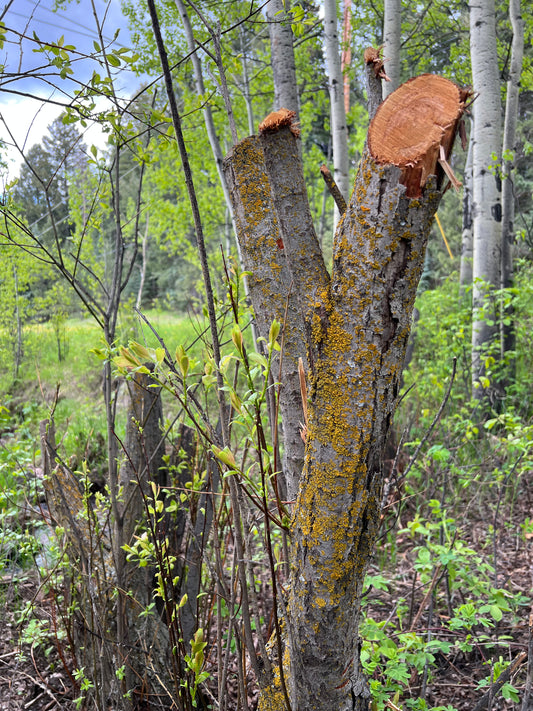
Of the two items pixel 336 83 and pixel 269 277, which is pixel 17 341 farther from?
pixel 269 277

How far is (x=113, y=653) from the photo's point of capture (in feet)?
5.68

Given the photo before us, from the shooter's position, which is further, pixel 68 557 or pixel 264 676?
pixel 68 557

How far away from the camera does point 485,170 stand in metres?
4.71

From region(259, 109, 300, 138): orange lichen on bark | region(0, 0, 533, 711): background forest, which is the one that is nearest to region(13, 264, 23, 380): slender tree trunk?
region(0, 0, 533, 711): background forest

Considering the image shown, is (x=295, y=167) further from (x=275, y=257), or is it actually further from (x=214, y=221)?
(x=214, y=221)

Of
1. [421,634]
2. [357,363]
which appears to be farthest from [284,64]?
[421,634]

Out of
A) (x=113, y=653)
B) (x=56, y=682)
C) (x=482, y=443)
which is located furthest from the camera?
(x=482, y=443)

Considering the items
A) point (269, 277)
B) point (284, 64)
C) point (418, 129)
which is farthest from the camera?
point (284, 64)

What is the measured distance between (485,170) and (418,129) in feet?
14.4

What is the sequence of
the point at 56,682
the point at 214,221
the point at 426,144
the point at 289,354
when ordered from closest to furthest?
1. the point at 426,144
2. the point at 289,354
3. the point at 56,682
4. the point at 214,221

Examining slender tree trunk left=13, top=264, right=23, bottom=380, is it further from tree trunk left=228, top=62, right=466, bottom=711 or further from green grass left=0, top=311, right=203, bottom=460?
tree trunk left=228, top=62, right=466, bottom=711

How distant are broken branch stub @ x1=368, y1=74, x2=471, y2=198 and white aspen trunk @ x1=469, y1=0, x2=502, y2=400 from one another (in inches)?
154

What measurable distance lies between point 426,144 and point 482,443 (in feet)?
12.2

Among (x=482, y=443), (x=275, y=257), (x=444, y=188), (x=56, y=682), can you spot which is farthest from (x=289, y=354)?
(x=482, y=443)
